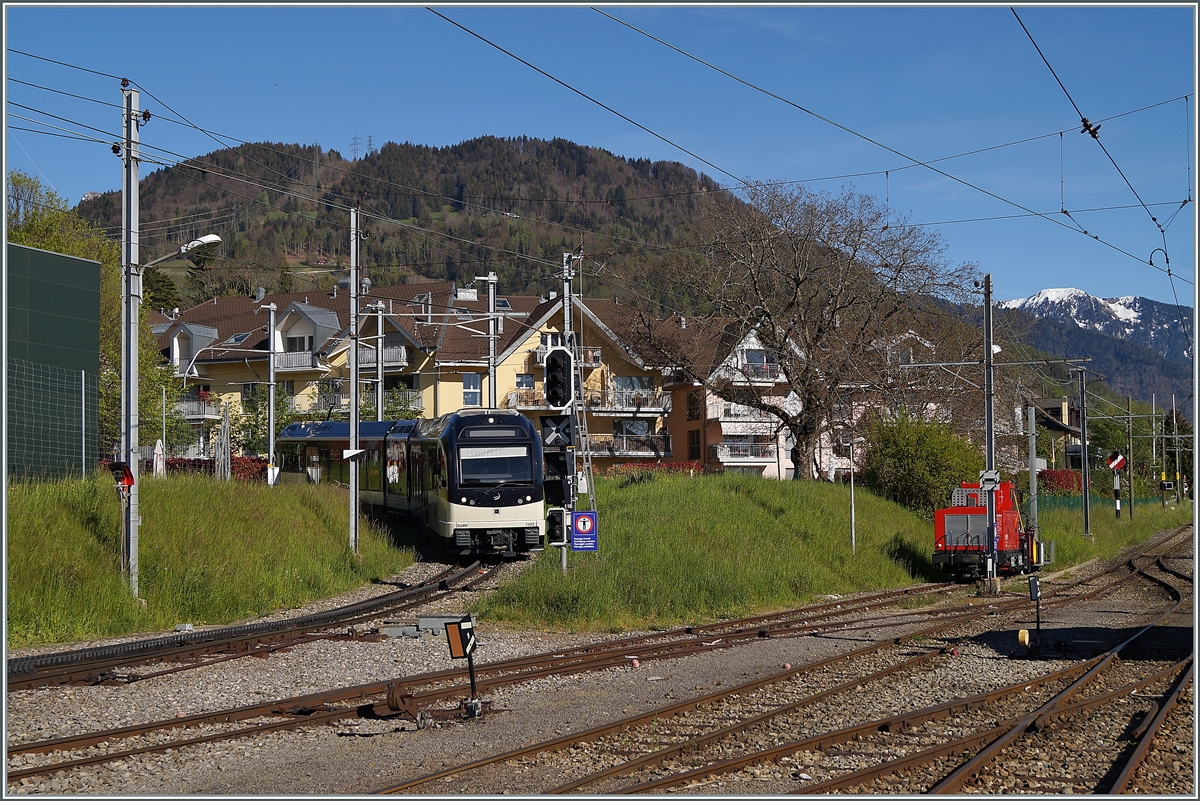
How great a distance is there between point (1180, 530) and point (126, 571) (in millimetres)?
58958

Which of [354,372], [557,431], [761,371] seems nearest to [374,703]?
[557,431]

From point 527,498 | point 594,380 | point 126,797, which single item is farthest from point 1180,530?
point 126,797

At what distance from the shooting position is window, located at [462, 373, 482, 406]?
6319cm

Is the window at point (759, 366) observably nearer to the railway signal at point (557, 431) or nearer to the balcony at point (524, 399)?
the balcony at point (524, 399)

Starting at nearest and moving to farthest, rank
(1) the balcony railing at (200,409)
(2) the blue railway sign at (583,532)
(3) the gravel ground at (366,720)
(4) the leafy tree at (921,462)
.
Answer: (3) the gravel ground at (366,720), (2) the blue railway sign at (583,532), (4) the leafy tree at (921,462), (1) the balcony railing at (200,409)

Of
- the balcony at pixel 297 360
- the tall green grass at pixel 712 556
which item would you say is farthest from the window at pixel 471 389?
the tall green grass at pixel 712 556

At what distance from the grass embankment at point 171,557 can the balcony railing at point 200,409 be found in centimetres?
4134

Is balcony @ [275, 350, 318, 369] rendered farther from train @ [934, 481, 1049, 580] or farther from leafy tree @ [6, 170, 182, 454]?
train @ [934, 481, 1049, 580]

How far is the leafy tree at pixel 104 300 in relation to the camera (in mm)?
53375

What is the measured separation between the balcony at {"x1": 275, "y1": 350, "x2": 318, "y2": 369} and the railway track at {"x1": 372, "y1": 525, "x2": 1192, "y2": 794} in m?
54.5

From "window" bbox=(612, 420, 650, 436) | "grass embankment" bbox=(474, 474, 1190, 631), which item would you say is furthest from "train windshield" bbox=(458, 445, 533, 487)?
"window" bbox=(612, 420, 650, 436)

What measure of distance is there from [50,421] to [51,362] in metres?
1.93

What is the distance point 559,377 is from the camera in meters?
17.8

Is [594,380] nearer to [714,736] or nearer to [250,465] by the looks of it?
[250,465]
